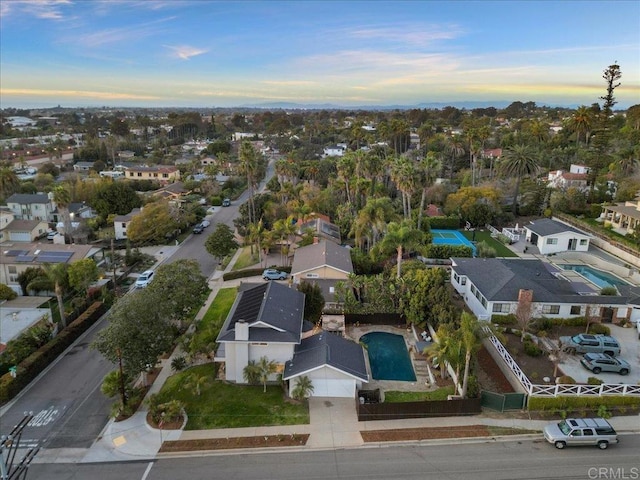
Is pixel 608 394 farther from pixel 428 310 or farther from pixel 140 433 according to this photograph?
pixel 140 433

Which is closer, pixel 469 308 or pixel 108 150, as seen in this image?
pixel 469 308

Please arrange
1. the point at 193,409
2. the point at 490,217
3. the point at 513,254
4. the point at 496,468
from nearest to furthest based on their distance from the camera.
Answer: the point at 496,468, the point at 193,409, the point at 513,254, the point at 490,217

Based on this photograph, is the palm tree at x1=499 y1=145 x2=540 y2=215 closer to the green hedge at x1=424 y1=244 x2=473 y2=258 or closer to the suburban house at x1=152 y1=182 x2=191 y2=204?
the green hedge at x1=424 y1=244 x2=473 y2=258

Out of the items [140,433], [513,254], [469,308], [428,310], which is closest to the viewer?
[140,433]

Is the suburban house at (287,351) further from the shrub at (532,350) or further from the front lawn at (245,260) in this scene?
the front lawn at (245,260)

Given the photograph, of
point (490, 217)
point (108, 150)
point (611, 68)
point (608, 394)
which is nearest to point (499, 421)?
point (608, 394)

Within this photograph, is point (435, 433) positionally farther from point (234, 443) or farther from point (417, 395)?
point (234, 443)

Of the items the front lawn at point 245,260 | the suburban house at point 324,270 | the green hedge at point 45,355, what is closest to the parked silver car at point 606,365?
the suburban house at point 324,270
